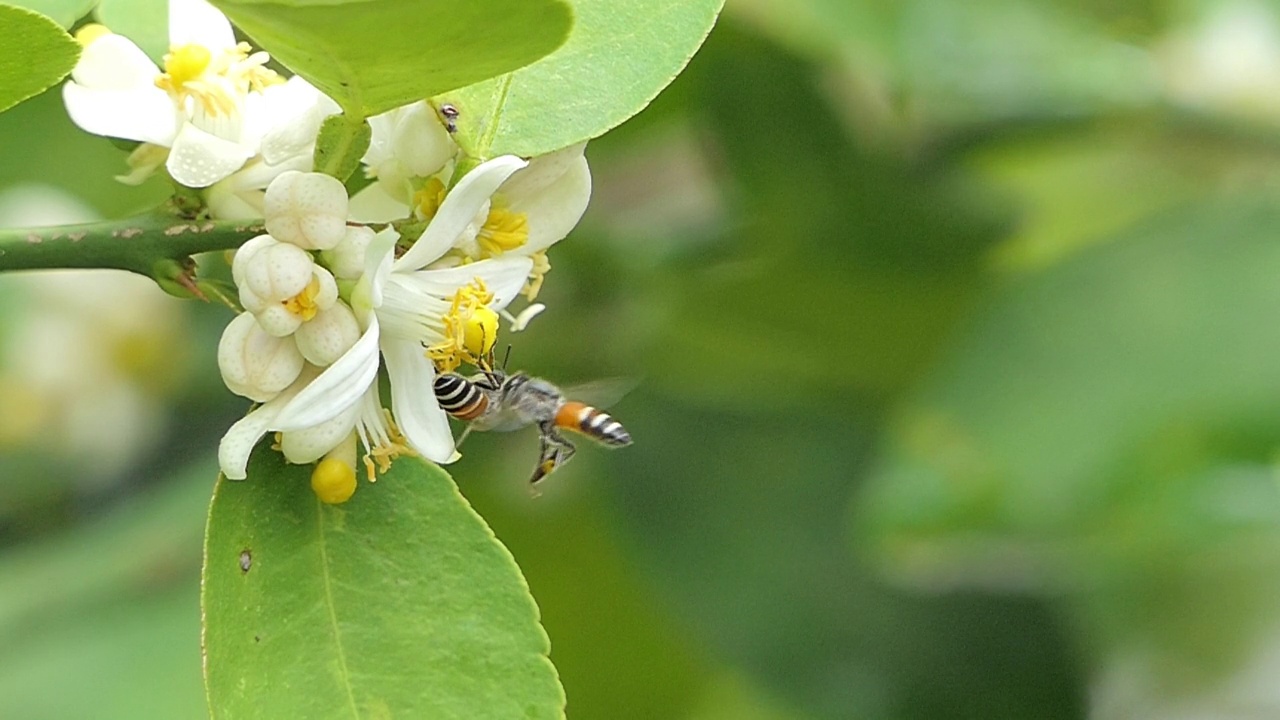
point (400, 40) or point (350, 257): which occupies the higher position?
point (400, 40)

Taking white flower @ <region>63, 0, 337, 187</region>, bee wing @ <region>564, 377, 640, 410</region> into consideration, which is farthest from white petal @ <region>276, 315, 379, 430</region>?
bee wing @ <region>564, 377, 640, 410</region>

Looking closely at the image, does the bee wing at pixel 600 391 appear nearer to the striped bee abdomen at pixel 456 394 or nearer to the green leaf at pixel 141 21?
the striped bee abdomen at pixel 456 394

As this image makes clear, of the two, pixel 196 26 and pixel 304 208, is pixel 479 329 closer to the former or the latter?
pixel 304 208

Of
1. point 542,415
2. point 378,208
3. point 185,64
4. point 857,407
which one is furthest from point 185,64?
point 857,407

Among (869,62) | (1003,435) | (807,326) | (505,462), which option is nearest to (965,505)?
(1003,435)

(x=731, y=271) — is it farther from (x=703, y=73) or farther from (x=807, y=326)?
(x=703, y=73)

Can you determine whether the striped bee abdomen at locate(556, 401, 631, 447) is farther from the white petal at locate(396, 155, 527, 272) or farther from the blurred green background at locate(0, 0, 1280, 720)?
the blurred green background at locate(0, 0, 1280, 720)
